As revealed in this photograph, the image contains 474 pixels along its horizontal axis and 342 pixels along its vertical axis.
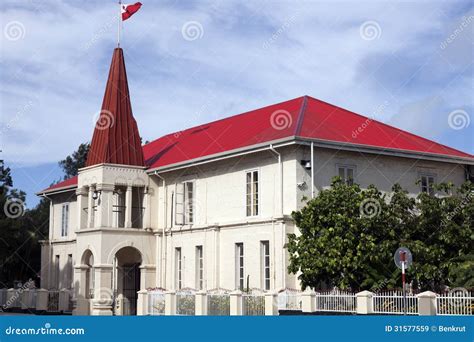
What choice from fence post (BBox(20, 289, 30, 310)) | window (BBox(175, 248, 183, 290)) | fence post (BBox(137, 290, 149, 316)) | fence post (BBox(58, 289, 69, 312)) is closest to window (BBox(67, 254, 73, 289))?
fence post (BBox(20, 289, 30, 310))

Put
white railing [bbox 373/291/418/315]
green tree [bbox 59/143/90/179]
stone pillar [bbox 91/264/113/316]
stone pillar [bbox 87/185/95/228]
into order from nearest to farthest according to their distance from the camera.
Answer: white railing [bbox 373/291/418/315], stone pillar [bbox 91/264/113/316], stone pillar [bbox 87/185/95/228], green tree [bbox 59/143/90/179]

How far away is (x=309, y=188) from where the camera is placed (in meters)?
29.7

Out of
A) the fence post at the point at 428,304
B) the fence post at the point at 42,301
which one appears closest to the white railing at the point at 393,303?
the fence post at the point at 428,304

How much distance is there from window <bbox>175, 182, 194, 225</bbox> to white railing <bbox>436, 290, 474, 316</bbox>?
597 inches

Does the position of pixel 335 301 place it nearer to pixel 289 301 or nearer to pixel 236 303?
pixel 289 301

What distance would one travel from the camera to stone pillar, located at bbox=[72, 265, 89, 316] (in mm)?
35312

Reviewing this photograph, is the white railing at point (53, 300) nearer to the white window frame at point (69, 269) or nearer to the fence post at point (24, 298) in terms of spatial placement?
the fence post at point (24, 298)

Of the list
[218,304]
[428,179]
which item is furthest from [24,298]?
[428,179]

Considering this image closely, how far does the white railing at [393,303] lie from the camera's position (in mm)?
23109

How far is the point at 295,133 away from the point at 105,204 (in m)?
10.4

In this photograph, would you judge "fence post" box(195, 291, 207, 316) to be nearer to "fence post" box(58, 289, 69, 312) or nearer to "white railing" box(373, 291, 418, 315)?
"white railing" box(373, 291, 418, 315)

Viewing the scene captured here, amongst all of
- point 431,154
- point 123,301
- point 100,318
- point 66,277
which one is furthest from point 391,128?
point 100,318

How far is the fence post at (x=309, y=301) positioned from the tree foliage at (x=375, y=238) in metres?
0.79

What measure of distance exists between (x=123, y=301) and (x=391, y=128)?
50.8 feet
